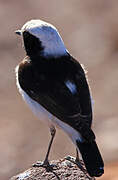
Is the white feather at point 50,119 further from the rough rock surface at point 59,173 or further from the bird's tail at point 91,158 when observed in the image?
the rough rock surface at point 59,173

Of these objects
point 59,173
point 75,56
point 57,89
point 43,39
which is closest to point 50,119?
point 57,89

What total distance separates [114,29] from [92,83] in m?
2.90

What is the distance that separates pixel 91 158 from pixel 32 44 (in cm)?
127

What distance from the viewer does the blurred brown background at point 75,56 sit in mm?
14227

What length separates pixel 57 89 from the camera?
24.5 feet

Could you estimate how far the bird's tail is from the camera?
7.00m

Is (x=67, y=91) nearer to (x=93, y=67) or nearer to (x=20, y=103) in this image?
(x=20, y=103)

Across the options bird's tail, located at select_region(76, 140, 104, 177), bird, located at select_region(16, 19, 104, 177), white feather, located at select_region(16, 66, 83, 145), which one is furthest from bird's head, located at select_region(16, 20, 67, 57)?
bird's tail, located at select_region(76, 140, 104, 177)

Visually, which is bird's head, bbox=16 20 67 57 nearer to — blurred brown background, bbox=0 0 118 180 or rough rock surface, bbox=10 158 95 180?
rough rock surface, bbox=10 158 95 180

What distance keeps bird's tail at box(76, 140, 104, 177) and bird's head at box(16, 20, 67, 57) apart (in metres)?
0.95

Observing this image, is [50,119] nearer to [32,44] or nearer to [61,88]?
[61,88]

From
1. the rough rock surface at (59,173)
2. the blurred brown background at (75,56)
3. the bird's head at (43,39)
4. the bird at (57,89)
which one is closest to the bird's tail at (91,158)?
the bird at (57,89)

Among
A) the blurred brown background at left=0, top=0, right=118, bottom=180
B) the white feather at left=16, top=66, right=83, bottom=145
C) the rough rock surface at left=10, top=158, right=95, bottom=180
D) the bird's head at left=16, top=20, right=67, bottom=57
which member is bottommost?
the rough rock surface at left=10, top=158, right=95, bottom=180

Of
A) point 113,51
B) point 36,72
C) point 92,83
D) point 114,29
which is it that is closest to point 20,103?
point 92,83
